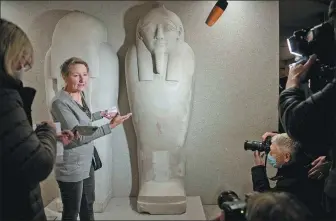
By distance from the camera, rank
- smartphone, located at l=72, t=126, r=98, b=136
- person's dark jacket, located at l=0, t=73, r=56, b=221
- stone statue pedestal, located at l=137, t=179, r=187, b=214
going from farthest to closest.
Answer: stone statue pedestal, located at l=137, t=179, r=187, b=214, smartphone, located at l=72, t=126, r=98, b=136, person's dark jacket, located at l=0, t=73, r=56, b=221

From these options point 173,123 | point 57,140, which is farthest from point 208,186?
point 57,140

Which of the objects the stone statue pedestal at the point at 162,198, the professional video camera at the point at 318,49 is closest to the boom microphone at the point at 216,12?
the professional video camera at the point at 318,49

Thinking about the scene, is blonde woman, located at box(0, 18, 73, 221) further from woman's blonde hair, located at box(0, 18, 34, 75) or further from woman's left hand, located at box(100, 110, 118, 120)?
woman's left hand, located at box(100, 110, 118, 120)

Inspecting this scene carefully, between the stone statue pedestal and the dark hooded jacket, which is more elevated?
the dark hooded jacket

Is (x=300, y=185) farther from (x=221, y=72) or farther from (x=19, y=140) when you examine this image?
(x=19, y=140)

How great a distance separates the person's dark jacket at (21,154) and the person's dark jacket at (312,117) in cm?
76

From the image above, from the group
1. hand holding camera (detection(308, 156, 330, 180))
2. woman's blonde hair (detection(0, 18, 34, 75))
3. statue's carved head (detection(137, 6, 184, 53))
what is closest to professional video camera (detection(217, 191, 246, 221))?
hand holding camera (detection(308, 156, 330, 180))

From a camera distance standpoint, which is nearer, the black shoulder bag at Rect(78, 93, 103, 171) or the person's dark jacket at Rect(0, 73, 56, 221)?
the person's dark jacket at Rect(0, 73, 56, 221)

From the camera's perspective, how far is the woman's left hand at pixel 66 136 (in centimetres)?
119

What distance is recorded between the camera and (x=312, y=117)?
4.05 feet

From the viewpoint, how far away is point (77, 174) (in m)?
1.23

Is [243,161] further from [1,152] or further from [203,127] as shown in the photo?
[1,152]

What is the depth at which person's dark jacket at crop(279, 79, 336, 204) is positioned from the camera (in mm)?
1236

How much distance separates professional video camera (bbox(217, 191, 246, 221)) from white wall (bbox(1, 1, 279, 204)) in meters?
0.03
